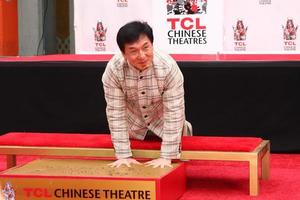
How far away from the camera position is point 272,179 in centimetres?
300

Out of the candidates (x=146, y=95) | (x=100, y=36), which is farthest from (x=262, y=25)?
(x=146, y=95)

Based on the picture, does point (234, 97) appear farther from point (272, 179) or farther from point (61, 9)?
point (61, 9)

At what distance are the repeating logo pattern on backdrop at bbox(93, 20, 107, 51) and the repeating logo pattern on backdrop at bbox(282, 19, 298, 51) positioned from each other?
1.20 metres

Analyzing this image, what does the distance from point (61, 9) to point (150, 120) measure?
4.38m

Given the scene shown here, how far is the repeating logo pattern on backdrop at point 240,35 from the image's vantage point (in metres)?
4.42

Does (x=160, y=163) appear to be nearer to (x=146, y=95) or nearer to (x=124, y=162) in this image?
(x=124, y=162)

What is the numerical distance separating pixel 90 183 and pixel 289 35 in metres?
2.36

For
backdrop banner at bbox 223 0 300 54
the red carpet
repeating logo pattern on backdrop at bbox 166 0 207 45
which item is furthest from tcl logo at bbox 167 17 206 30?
the red carpet

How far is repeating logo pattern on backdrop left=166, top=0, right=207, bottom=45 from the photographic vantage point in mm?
4418

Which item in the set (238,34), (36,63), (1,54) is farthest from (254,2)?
(1,54)

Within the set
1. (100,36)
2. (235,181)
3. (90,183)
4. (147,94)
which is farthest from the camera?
(100,36)

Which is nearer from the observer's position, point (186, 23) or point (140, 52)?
point (140, 52)

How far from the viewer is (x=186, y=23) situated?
14.5ft

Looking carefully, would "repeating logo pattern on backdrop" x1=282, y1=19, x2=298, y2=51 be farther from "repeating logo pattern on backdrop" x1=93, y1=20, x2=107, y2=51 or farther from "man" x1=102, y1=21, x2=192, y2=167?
"man" x1=102, y1=21, x2=192, y2=167
